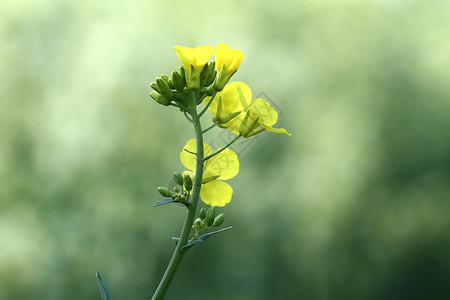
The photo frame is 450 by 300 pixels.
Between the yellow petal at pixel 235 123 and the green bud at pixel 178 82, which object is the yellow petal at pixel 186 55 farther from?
the yellow petal at pixel 235 123

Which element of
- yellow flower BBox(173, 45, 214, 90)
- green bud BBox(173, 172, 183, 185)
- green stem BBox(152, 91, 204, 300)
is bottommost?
green stem BBox(152, 91, 204, 300)

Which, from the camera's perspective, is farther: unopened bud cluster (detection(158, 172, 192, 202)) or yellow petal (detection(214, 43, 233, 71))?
yellow petal (detection(214, 43, 233, 71))

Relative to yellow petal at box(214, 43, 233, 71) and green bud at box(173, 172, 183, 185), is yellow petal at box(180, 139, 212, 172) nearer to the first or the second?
green bud at box(173, 172, 183, 185)

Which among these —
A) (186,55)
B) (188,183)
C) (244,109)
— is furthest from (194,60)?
(188,183)

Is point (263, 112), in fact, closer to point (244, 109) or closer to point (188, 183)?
point (244, 109)

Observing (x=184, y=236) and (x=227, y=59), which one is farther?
(x=227, y=59)

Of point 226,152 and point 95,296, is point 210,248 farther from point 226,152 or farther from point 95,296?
point 226,152

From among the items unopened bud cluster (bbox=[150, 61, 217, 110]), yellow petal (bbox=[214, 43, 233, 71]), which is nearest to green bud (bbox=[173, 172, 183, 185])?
unopened bud cluster (bbox=[150, 61, 217, 110])
